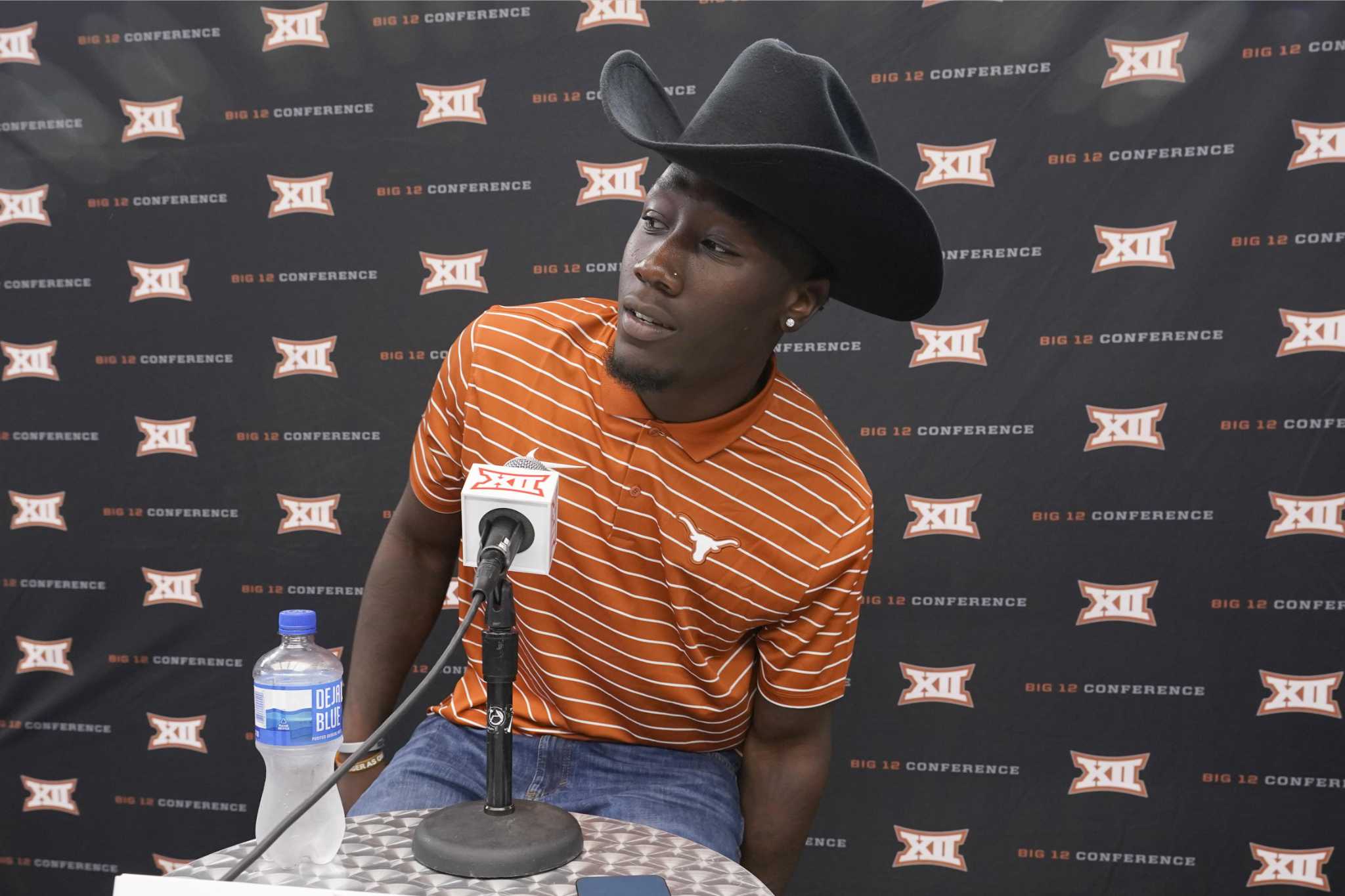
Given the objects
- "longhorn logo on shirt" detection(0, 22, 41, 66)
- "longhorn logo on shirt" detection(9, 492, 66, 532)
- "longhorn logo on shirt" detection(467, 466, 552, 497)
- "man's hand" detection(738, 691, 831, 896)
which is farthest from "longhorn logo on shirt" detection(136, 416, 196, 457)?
"longhorn logo on shirt" detection(467, 466, 552, 497)

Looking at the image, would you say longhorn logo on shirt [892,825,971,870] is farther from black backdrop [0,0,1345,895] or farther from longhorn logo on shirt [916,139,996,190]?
longhorn logo on shirt [916,139,996,190]

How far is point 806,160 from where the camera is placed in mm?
1133

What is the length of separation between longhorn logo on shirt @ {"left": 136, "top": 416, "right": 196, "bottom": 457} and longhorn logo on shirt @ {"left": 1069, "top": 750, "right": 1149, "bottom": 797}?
2.10 m

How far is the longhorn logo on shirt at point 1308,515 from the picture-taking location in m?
1.90

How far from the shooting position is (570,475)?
1368mm

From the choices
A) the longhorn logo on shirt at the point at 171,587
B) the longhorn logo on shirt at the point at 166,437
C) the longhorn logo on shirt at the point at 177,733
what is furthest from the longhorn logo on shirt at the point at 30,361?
the longhorn logo on shirt at the point at 177,733

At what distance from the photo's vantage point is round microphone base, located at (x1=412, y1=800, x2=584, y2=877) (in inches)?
34.1

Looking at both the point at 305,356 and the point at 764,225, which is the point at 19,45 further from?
the point at 764,225

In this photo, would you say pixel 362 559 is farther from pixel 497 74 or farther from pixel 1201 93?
pixel 1201 93

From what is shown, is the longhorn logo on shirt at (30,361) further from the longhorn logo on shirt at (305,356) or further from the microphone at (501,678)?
the microphone at (501,678)

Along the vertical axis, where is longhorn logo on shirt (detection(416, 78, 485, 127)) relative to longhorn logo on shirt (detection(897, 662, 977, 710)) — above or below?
above

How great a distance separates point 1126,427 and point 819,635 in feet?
3.18

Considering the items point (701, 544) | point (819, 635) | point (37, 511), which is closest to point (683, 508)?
point (701, 544)

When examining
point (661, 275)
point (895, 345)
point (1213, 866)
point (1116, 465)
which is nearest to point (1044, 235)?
point (895, 345)
